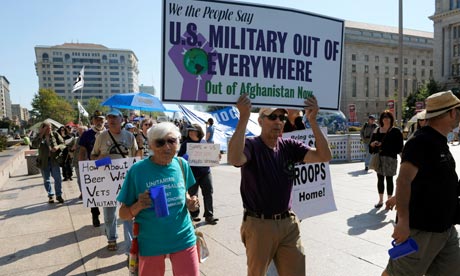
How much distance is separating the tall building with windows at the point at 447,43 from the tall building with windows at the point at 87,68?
124425 millimetres

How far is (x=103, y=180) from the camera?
4832mm

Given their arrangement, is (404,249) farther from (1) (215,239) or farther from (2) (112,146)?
(2) (112,146)

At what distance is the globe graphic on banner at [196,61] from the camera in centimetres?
250

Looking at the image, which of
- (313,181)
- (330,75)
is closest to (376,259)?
(313,181)

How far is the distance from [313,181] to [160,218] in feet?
5.28

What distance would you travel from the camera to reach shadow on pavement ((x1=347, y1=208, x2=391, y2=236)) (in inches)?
217

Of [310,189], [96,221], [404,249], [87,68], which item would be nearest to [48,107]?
[87,68]

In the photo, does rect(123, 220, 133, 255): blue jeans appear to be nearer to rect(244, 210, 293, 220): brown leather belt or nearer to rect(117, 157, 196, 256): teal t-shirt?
rect(117, 157, 196, 256): teal t-shirt

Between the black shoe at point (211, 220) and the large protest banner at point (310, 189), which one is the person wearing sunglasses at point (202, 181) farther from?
the large protest banner at point (310, 189)

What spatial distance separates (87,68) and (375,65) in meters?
121

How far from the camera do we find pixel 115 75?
6560 inches

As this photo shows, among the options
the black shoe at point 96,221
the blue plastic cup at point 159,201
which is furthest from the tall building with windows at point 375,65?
the blue plastic cup at point 159,201

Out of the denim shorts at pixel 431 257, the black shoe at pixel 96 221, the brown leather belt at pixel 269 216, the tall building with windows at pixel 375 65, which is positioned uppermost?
the tall building with windows at pixel 375 65

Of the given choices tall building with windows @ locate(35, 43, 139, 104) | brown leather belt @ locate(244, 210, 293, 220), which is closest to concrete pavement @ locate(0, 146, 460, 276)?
brown leather belt @ locate(244, 210, 293, 220)
